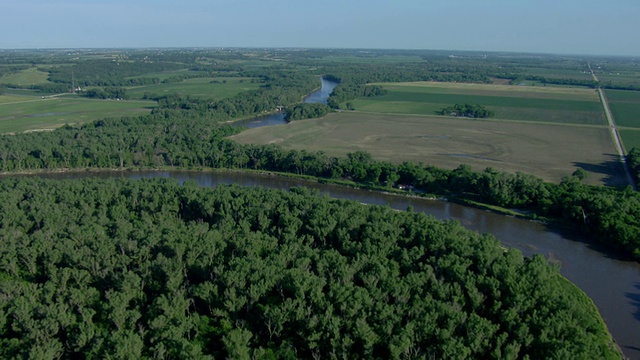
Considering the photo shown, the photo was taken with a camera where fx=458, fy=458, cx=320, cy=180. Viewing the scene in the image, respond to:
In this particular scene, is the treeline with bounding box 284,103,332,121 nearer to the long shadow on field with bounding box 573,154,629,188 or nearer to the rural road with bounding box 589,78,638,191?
the long shadow on field with bounding box 573,154,629,188

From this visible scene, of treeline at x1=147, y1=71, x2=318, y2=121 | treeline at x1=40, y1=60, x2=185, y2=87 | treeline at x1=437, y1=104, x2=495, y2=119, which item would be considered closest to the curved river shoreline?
treeline at x1=147, y1=71, x2=318, y2=121

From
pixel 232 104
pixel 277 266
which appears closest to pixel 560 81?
pixel 232 104

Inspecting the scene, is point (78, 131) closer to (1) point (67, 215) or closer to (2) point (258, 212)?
(1) point (67, 215)

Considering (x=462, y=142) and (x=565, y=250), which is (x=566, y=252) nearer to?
(x=565, y=250)

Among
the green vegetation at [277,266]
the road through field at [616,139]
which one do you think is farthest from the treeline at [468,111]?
the green vegetation at [277,266]

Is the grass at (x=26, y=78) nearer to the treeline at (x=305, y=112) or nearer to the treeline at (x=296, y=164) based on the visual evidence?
the treeline at (x=296, y=164)
